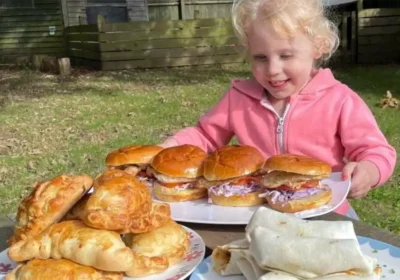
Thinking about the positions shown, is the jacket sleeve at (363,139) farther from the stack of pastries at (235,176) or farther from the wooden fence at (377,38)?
the wooden fence at (377,38)

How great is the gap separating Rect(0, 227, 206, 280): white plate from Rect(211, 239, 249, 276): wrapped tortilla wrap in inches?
2.6

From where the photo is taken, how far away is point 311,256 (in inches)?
44.9

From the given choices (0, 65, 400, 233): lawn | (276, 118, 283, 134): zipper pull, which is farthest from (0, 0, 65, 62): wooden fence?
(276, 118, 283, 134): zipper pull

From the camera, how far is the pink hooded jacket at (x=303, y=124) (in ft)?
7.82

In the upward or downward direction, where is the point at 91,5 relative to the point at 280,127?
upward

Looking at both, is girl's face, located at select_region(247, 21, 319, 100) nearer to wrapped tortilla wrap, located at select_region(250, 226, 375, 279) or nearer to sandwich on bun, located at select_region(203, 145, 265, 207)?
sandwich on bun, located at select_region(203, 145, 265, 207)

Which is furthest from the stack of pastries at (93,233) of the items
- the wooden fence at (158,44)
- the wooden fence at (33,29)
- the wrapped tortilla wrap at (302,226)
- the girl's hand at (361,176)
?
the wooden fence at (33,29)

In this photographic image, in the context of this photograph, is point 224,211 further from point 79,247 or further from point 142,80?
point 142,80

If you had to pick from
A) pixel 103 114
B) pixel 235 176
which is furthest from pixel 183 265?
pixel 103 114

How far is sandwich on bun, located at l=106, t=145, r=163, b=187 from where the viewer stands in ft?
6.61

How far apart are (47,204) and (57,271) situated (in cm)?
21

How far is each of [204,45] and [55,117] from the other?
6315 mm

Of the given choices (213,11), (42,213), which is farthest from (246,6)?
(213,11)

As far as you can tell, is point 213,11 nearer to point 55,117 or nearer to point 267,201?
point 55,117
